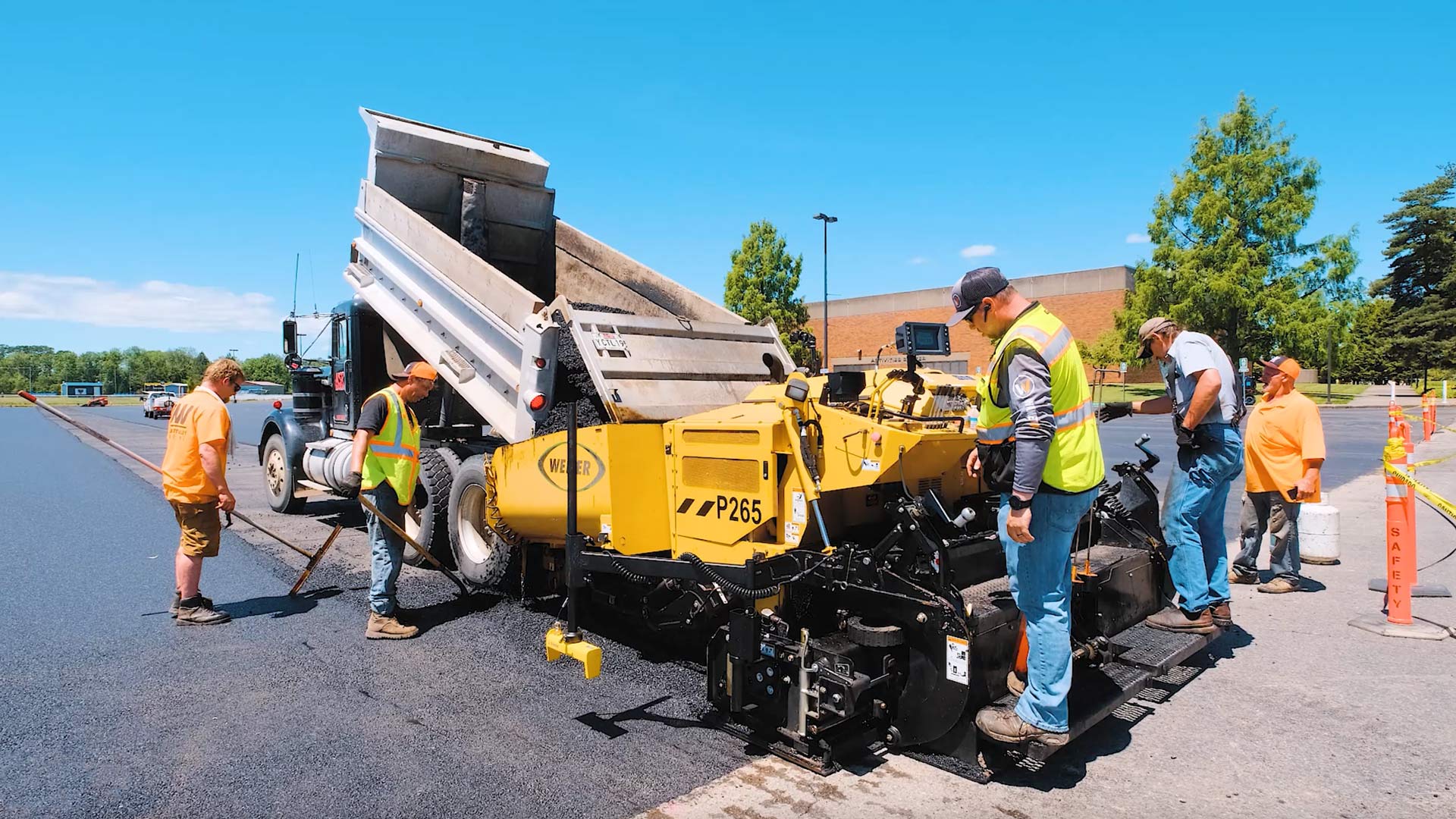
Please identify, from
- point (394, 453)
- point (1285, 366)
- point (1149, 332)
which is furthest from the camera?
point (1285, 366)

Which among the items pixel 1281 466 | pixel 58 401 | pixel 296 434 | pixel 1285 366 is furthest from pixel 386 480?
pixel 58 401

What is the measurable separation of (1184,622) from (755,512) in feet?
7.86

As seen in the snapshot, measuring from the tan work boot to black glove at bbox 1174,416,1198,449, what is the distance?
14.8 feet

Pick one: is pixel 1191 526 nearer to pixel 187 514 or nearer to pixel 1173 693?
pixel 1173 693

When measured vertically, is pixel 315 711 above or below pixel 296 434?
below

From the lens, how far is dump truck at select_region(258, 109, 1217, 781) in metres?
3.34

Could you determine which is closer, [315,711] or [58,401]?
[315,711]

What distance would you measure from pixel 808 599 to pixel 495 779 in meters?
1.49

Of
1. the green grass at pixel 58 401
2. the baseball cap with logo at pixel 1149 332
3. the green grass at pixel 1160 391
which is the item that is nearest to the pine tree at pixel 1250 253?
the green grass at pixel 1160 391

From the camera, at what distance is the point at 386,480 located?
16.9ft

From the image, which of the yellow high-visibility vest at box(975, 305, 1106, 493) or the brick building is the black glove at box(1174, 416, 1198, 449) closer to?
the yellow high-visibility vest at box(975, 305, 1106, 493)

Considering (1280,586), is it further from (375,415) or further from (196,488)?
(196,488)

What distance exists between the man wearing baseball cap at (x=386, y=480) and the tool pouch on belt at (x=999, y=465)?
3493 mm

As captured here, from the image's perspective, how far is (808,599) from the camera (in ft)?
12.4
